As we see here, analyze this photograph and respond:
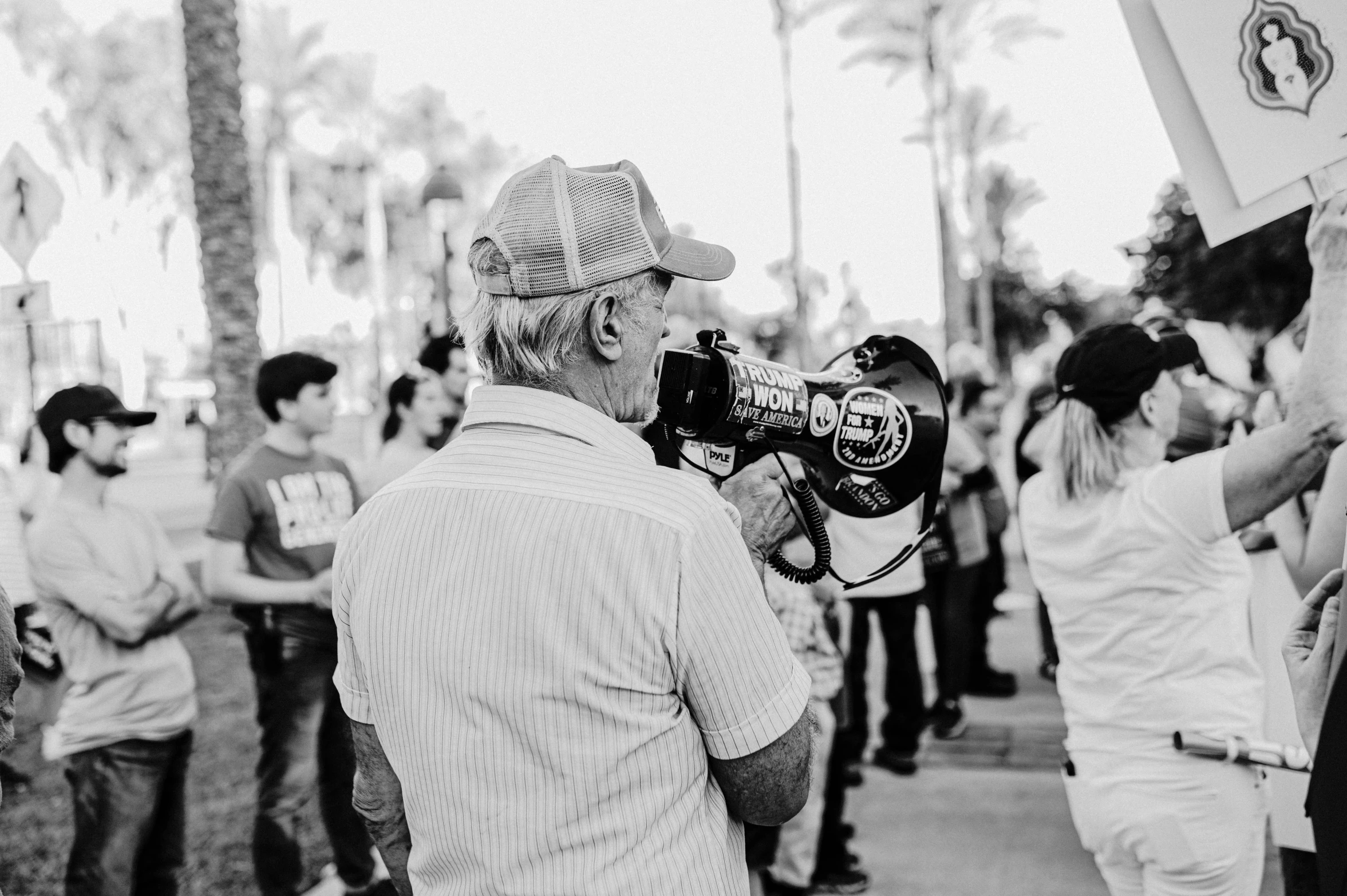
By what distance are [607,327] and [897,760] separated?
461cm

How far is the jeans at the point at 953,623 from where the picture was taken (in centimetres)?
616

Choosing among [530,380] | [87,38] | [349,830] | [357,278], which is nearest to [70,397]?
[349,830]

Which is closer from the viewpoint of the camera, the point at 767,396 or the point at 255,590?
the point at 767,396

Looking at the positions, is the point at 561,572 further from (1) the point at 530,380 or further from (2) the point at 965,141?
(2) the point at 965,141

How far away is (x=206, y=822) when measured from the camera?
492cm

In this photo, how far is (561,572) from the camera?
1.40 metres

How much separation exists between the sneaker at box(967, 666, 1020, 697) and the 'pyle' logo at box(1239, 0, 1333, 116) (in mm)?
5094

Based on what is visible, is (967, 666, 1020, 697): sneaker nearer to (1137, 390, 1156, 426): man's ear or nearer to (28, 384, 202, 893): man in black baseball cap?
(1137, 390, 1156, 426): man's ear

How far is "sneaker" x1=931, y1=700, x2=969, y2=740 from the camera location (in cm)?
603

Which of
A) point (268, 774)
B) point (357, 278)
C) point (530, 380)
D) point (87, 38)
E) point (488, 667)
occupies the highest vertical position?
point (87, 38)

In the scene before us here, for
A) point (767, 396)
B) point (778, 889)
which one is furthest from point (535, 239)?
point (778, 889)

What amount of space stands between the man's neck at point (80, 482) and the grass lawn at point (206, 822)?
1.64 m

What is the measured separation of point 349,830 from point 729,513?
11.1 ft

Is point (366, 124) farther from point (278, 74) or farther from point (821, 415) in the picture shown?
point (821, 415)
